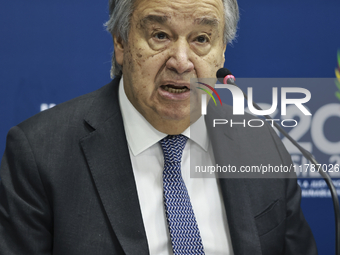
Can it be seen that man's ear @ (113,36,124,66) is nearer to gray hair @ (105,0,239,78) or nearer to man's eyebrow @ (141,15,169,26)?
gray hair @ (105,0,239,78)

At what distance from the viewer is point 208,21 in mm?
1337

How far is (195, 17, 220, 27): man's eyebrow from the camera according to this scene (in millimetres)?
1309

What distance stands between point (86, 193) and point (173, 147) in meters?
0.36

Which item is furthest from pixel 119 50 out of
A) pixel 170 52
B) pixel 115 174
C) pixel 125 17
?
pixel 115 174

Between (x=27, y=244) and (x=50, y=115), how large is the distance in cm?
48

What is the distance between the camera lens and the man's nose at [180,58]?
128cm

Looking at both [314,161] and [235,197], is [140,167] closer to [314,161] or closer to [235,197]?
[235,197]

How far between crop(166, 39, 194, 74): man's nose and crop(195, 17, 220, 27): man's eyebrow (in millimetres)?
87

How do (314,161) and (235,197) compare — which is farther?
(235,197)

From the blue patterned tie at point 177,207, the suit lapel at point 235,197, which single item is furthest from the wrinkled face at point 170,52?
the suit lapel at point 235,197

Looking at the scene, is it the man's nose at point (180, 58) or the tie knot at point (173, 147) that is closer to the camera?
the man's nose at point (180, 58)

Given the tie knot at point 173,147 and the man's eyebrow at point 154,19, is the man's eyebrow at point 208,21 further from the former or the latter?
the tie knot at point 173,147

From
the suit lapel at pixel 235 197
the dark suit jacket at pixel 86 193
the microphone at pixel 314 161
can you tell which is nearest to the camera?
the microphone at pixel 314 161

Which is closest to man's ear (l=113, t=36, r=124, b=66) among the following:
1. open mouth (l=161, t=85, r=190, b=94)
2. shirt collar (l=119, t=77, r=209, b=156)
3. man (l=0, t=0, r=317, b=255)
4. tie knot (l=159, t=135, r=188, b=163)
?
man (l=0, t=0, r=317, b=255)
